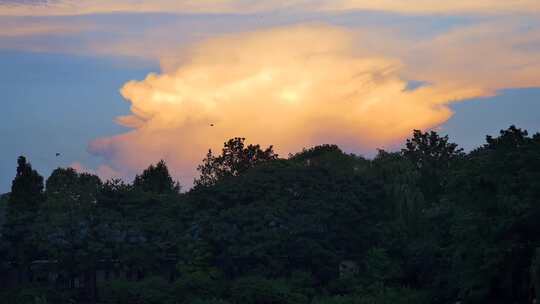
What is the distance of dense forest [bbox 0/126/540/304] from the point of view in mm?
47062

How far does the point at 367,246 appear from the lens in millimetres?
56281

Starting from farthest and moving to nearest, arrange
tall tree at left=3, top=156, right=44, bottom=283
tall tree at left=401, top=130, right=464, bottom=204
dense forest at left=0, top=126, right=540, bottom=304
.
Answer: tall tree at left=401, top=130, right=464, bottom=204 < tall tree at left=3, top=156, right=44, bottom=283 < dense forest at left=0, top=126, right=540, bottom=304

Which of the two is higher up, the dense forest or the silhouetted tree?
the silhouetted tree

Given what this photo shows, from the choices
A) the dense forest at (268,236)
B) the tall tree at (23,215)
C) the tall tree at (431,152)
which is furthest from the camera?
the tall tree at (431,152)

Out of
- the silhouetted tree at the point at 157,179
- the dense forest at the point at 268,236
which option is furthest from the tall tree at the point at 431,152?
the silhouetted tree at the point at 157,179

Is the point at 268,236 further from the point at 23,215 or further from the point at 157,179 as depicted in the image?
the point at 157,179

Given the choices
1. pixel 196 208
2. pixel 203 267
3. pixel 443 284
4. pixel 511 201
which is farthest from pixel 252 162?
pixel 511 201

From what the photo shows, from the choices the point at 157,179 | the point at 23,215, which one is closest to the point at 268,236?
the point at 23,215

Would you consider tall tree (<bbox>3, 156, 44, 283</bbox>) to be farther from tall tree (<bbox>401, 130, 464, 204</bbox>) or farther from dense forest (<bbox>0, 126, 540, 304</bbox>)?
tall tree (<bbox>401, 130, 464, 204</bbox>)

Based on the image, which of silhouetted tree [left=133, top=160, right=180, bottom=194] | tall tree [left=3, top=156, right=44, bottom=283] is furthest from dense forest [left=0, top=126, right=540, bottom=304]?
silhouetted tree [left=133, top=160, right=180, bottom=194]

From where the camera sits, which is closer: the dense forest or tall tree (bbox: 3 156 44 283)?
the dense forest

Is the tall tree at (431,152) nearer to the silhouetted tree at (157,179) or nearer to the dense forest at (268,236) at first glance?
the dense forest at (268,236)

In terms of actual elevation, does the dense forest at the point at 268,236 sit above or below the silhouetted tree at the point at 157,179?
below

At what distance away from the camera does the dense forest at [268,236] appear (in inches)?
1853
